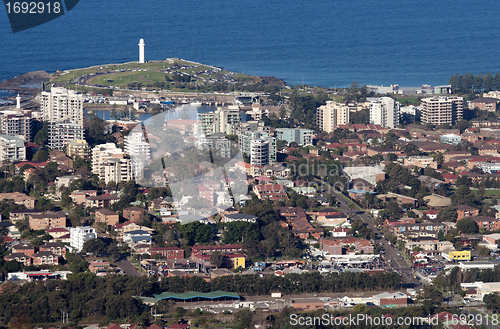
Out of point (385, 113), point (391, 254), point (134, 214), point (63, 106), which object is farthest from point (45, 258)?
point (385, 113)

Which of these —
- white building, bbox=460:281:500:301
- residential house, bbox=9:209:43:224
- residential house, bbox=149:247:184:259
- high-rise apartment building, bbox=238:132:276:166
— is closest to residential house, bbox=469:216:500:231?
white building, bbox=460:281:500:301

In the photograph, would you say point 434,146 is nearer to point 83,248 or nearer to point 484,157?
point 484,157

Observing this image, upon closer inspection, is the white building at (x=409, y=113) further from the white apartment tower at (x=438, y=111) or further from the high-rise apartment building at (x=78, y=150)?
the high-rise apartment building at (x=78, y=150)

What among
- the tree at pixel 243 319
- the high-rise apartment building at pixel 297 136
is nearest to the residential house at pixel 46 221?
the tree at pixel 243 319

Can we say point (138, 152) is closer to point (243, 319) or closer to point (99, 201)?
point (99, 201)

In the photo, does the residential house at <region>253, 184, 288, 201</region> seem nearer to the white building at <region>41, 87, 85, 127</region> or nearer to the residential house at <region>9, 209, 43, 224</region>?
the residential house at <region>9, 209, 43, 224</region>
